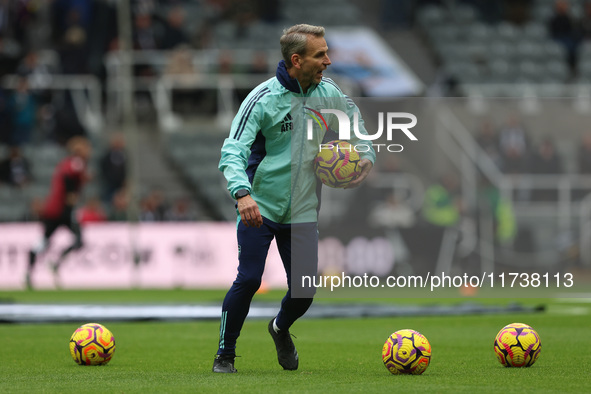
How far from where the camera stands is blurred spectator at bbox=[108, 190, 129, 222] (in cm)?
2322

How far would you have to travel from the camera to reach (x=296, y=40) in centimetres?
774

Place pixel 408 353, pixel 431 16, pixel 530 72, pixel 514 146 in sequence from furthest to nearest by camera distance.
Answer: pixel 431 16, pixel 530 72, pixel 514 146, pixel 408 353

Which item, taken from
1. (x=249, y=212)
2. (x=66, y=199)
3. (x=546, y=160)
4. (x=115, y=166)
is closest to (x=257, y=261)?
(x=249, y=212)

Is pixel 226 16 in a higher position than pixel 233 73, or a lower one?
higher

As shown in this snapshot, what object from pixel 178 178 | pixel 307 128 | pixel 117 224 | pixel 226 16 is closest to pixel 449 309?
pixel 307 128

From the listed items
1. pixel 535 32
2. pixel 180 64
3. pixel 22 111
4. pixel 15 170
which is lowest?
pixel 15 170

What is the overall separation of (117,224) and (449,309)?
9.79 metres

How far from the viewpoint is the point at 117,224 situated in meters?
22.3

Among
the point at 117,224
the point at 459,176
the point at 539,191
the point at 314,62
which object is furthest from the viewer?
the point at 117,224

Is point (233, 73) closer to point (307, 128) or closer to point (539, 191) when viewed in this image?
point (539, 191)

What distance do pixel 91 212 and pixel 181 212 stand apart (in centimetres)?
182

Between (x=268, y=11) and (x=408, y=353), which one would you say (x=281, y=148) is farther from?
(x=268, y=11)

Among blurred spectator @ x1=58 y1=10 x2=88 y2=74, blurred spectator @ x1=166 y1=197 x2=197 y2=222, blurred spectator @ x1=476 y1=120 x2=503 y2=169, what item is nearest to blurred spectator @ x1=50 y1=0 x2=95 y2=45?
blurred spectator @ x1=58 y1=10 x2=88 y2=74

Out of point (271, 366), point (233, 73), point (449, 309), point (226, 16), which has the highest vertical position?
point (226, 16)
